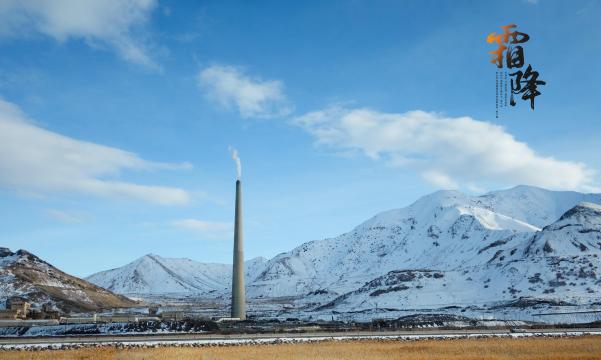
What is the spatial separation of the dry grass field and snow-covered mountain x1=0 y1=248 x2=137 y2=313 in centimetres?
9029

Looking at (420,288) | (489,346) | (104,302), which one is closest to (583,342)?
(489,346)

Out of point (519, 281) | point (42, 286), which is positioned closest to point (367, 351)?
point (42, 286)

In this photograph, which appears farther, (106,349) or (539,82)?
(539,82)

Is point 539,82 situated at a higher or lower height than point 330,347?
A: higher

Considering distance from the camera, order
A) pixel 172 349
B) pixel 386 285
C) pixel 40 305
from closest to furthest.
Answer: pixel 172 349 < pixel 40 305 < pixel 386 285

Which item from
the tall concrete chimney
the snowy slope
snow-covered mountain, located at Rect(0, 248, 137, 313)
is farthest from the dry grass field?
the snowy slope

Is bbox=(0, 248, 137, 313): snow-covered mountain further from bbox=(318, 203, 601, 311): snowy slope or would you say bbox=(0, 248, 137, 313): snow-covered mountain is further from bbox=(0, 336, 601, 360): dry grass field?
bbox=(0, 336, 601, 360): dry grass field

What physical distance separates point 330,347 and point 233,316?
138 ft

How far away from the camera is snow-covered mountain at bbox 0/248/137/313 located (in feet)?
431

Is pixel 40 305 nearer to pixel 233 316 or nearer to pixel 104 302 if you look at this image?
pixel 104 302

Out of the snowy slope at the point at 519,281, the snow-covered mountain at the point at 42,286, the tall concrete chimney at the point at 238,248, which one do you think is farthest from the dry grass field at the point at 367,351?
the snowy slope at the point at 519,281

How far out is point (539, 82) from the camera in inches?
1658

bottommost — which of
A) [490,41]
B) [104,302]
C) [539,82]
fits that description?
[104,302]

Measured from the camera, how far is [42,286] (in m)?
141
